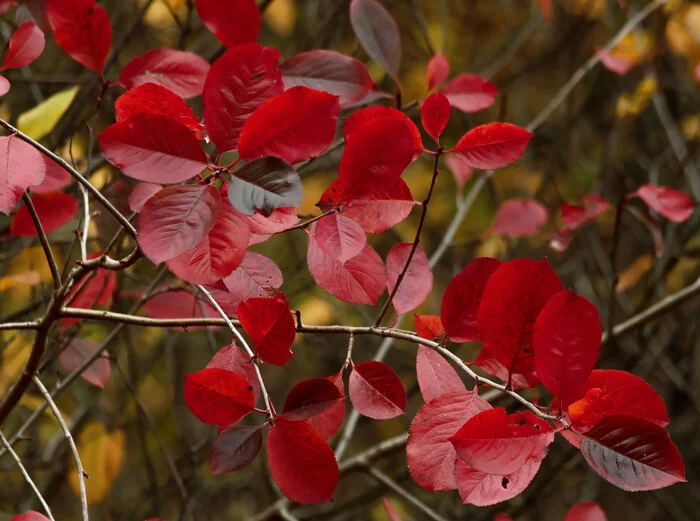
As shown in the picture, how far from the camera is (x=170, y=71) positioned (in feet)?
2.32

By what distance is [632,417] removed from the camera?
434mm

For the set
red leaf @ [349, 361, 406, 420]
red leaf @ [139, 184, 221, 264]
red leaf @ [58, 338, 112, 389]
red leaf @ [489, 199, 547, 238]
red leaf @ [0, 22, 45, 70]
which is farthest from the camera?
red leaf @ [489, 199, 547, 238]

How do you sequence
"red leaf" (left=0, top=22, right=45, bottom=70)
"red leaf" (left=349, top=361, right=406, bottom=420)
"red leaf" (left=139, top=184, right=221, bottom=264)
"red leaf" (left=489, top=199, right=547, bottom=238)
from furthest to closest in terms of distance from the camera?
"red leaf" (left=489, top=199, right=547, bottom=238) → "red leaf" (left=0, top=22, right=45, bottom=70) → "red leaf" (left=349, top=361, right=406, bottom=420) → "red leaf" (left=139, top=184, right=221, bottom=264)

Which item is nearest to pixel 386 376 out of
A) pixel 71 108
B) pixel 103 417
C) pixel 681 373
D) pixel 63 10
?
pixel 63 10

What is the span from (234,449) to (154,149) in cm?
21

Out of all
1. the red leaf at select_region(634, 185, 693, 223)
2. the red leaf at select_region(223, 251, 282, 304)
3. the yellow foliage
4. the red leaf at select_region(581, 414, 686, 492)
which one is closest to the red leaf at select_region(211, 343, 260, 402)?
the red leaf at select_region(223, 251, 282, 304)

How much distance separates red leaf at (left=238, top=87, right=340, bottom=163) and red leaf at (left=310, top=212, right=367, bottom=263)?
0.06m

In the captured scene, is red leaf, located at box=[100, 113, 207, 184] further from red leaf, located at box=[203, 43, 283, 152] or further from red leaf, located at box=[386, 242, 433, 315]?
red leaf, located at box=[386, 242, 433, 315]

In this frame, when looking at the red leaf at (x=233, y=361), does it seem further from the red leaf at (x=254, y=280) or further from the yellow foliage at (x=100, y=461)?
the yellow foliage at (x=100, y=461)

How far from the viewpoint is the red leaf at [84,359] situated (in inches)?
36.4

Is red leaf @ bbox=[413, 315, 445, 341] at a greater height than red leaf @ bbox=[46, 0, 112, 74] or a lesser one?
lesser

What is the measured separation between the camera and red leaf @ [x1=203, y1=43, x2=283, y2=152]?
46 centimetres

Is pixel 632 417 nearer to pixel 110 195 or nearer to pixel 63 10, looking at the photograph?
pixel 63 10

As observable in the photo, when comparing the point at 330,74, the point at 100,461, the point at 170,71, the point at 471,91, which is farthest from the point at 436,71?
the point at 100,461
